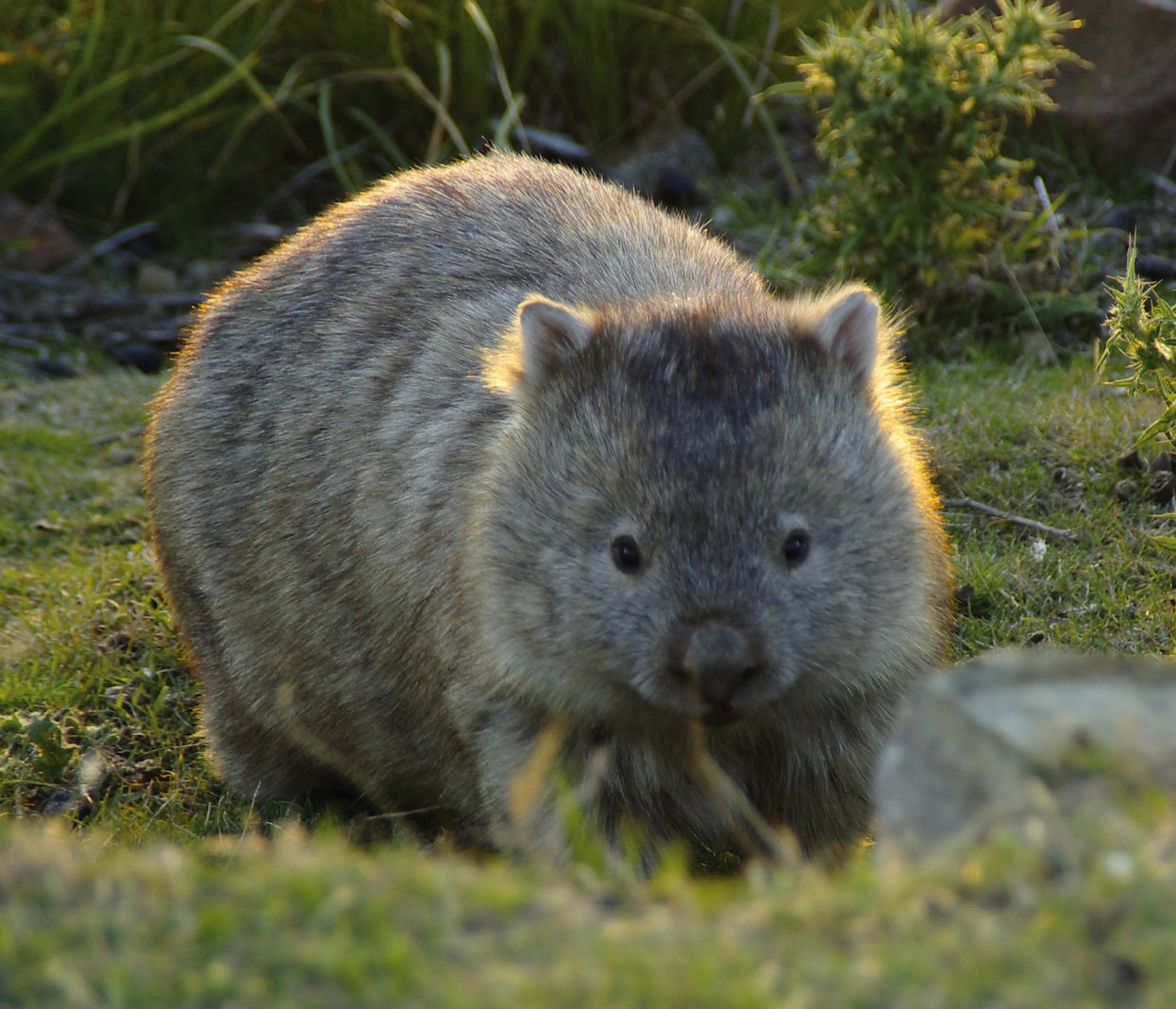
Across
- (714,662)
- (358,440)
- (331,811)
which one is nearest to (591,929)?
(714,662)

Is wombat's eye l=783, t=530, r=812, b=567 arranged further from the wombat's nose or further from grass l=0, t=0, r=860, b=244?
grass l=0, t=0, r=860, b=244

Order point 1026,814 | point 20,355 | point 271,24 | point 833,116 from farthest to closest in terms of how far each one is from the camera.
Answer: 1. point 271,24
2. point 20,355
3. point 833,116
4. point 1026,814

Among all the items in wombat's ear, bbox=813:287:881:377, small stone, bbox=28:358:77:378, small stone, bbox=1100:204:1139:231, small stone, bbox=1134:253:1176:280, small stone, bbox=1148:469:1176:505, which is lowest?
small stone, bbox=28:358:77:378

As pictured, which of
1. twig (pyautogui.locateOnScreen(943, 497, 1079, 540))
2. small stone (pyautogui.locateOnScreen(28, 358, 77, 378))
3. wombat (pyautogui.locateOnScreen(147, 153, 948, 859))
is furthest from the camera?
small stone (pyautogui.locateOnScreen(28, 358, 77, 378))

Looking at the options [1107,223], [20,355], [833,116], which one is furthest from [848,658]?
[20,355]

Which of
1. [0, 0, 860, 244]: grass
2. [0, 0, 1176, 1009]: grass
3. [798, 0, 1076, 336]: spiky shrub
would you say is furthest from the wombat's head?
[0, 0, 860, 244]: grass

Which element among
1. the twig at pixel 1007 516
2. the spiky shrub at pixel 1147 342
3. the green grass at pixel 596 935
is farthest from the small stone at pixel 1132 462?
the green grass at pixel 596 935

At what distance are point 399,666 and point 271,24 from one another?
5160mm

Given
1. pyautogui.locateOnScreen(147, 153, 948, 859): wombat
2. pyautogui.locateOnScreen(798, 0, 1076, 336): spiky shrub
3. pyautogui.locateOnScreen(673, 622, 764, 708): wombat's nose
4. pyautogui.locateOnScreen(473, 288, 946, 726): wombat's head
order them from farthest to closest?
pyautogui.locateOnScreen(798, 0, 1076, 336): spiky shrub → pyautogui.locateOnScreen(147, 153, 948, 859): wombat → pyautogui.locateOnScreen(473, 288, 946, 726): wombat's head → pyautogui.locateOnScreen(673, 622, 764, 708): wombat's nose

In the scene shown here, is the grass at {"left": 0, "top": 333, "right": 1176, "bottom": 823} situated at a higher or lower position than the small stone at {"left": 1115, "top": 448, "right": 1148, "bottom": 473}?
lower

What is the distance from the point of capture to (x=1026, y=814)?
2.02 meters

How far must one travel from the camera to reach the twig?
194 inches

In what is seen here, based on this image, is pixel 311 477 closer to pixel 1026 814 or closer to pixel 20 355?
pixel 1026 814

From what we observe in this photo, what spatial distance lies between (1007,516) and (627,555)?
2.13m
